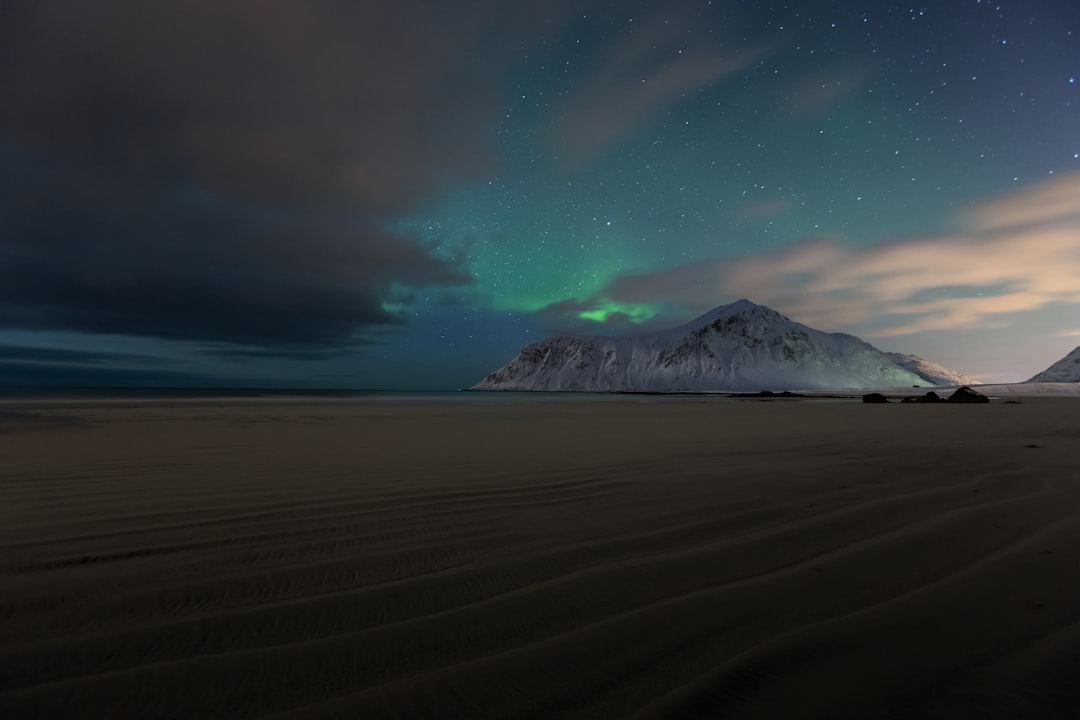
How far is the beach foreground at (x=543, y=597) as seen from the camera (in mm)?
1525

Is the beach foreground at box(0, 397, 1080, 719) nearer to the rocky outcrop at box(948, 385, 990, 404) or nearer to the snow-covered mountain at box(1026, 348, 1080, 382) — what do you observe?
the rocky outcrop at box(948, 385, 990, 404)

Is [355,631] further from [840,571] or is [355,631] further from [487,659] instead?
[840,571]

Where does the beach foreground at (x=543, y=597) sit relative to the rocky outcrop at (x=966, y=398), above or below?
below

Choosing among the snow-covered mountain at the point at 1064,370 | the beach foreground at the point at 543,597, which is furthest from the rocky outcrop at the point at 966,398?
the snow-covered mountain at the point at 1064,370

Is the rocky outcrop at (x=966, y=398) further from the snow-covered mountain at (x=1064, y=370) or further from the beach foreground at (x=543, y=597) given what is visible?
the snow-covered mountain at (x=1064, y=370)

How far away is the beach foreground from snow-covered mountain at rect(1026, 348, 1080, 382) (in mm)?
123779

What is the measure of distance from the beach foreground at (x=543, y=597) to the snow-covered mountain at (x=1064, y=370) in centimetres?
12378

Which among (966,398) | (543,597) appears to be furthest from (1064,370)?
(543,597)

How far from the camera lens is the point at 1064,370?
9244cm

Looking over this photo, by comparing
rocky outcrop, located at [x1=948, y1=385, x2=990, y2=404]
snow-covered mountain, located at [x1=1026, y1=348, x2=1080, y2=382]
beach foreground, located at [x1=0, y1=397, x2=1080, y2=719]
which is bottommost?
beach foreground, located at [x1=0, y1=397, x2=1080, y2=719]

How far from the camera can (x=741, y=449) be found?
7473 mm

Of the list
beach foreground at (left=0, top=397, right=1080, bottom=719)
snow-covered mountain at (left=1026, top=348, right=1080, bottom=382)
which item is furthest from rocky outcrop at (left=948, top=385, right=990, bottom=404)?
snow-covered mountain at (left=1026, top=348, right=1080, bottom=382)

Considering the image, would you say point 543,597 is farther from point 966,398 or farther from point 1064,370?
point 1064,370

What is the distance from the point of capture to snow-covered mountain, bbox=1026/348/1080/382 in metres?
88.9
